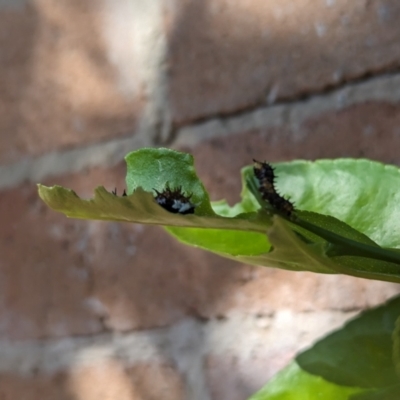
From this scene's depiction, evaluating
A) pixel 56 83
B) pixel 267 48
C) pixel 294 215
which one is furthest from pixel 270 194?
pixel 56 83

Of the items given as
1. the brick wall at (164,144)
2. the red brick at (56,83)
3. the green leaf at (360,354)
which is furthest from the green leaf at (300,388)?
the red brick at (56,83)

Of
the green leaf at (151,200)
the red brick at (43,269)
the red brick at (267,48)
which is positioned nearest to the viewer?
the green leaf at (151,200)

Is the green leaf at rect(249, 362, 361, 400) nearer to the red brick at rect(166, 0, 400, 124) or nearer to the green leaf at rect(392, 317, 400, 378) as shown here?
the green leaf at rect(392, 317, 400, 378)

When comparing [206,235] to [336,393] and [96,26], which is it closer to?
[336,393]

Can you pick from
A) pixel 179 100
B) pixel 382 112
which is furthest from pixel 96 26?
pixel 382 112

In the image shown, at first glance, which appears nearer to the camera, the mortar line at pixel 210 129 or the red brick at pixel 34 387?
the mortar line at pixel 210 129

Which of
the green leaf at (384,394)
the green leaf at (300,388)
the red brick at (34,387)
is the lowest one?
the green leaf at (384,394)

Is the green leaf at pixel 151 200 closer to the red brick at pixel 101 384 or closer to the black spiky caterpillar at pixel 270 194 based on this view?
the black spiky caterpillar at pixel 270 194
